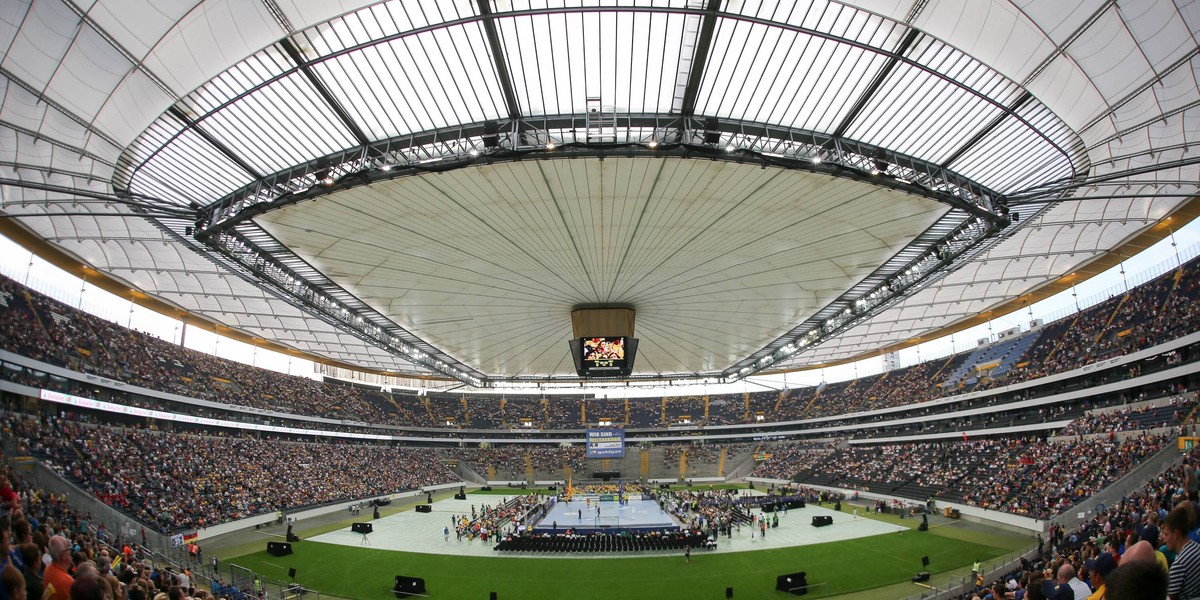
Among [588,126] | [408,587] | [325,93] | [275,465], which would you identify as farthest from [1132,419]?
[275,465]

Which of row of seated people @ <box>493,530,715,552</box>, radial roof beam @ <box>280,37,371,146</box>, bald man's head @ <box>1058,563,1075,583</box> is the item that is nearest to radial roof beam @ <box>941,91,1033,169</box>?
bald man's head @ <box>1058,563,1075,583</box>

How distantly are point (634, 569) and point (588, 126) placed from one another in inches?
845

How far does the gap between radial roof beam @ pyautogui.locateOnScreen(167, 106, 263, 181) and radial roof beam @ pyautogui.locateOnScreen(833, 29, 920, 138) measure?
20853mm

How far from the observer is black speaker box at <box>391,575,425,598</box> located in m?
23.9

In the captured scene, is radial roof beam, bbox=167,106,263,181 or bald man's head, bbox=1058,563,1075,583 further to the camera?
radial roof beam, bbox=167,106,263,181

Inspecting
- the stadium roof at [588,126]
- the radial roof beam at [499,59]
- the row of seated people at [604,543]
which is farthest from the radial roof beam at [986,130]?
the row of seated people at [604,543]

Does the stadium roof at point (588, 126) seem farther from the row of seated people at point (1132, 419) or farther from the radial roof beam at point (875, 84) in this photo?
the row of seated people at point (1132, 419)

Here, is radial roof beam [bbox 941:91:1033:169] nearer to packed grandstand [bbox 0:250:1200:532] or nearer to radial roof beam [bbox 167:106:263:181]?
packed grandstand [bbox 0:250:1200:532]

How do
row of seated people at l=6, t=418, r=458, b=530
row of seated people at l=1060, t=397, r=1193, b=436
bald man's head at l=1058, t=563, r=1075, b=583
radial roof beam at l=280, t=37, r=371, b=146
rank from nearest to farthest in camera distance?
bald man's head at l=1058, t=563, r=1075, b=583
radial roof beam at l=280, t=37, r=371, b=146
row of seated people at l=6, t=418, r=458, b=530
row of seated people at l=1060, t=397, r=1193, b=436


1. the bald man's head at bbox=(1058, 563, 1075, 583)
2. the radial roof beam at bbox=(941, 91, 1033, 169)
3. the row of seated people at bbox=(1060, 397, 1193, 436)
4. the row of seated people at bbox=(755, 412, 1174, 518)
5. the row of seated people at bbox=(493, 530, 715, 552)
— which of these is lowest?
the row of seated people at bbox=(493, 530, 715, 552)

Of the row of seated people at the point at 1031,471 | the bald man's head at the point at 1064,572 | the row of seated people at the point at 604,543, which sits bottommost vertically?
the row of seated people at the point at 604,543

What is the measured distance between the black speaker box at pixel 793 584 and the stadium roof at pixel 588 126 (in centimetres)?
1362

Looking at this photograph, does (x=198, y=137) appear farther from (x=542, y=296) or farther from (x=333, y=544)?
(x=333, y=544)

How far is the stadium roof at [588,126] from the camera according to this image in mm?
14836
